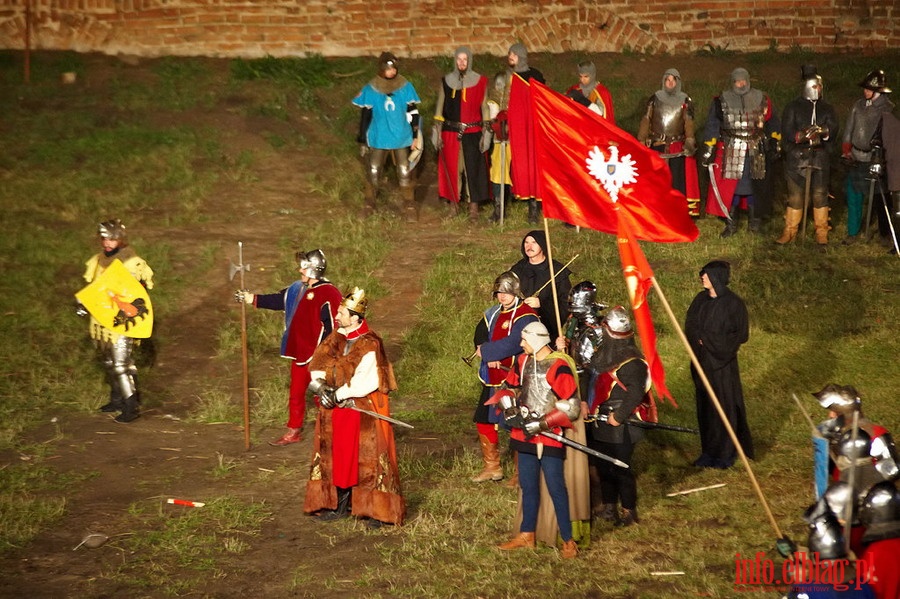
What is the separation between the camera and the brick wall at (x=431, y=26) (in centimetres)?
1711

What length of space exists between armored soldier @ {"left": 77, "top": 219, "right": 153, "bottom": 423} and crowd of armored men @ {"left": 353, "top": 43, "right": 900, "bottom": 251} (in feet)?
13.8

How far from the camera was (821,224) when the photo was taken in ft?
44.0

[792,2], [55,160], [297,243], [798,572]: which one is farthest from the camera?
[792,2]

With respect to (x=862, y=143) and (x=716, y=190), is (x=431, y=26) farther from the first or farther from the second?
(x=862, y=143)

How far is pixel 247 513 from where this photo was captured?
8.35 meters

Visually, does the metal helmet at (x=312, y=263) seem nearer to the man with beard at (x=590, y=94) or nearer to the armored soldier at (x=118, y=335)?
the armored soldier at (x=118, y=335)

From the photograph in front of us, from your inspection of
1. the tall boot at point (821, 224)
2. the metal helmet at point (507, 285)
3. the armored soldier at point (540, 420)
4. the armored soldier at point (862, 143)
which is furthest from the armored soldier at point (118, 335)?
the armored soldier at point (862, 143)

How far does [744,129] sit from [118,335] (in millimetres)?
7065

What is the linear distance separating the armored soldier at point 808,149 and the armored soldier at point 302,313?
6.07 metres

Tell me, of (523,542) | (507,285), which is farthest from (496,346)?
(523,542)

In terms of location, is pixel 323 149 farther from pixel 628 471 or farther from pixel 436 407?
pixel 628 471

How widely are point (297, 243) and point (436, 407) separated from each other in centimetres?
399

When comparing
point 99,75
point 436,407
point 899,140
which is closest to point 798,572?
point 436,407

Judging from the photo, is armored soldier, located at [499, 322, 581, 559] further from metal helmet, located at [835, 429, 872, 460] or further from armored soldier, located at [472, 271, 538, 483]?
metal helmet, located at [835, 429, 872, 460]
